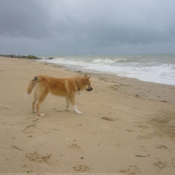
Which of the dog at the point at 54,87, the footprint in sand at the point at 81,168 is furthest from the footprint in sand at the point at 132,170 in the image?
the dog at the point at 54,87

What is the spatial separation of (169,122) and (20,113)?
396 centimetres

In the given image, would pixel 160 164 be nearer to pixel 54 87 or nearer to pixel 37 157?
pixel 37 157

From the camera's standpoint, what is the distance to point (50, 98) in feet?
23.8

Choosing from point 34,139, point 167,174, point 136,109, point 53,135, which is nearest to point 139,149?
point 167,174

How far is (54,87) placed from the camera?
5793 millimetres

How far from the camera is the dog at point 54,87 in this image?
5.59 m

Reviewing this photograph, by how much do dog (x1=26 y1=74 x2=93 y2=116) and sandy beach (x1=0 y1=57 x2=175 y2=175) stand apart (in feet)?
1.32

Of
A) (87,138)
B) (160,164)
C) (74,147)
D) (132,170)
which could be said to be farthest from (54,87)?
(160,164)

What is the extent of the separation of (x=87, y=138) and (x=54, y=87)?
2281 millimetres

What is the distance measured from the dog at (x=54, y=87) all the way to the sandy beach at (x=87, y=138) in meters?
0.40

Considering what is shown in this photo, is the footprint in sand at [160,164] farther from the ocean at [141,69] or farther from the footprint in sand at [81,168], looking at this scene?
the ocean at [141,69]

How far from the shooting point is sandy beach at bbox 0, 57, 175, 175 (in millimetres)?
3035

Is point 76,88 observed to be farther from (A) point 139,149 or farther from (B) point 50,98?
(A) point 139,149

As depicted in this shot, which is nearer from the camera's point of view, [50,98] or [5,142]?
[5,142]
